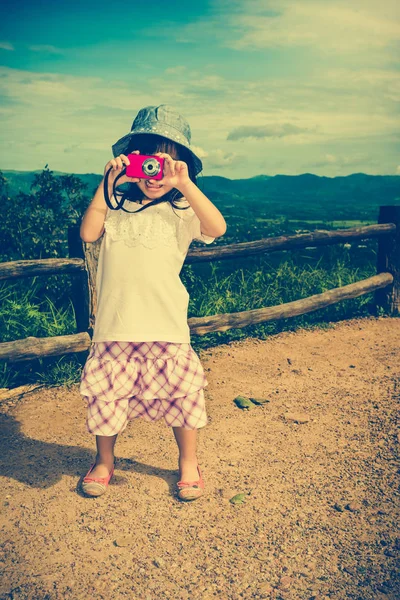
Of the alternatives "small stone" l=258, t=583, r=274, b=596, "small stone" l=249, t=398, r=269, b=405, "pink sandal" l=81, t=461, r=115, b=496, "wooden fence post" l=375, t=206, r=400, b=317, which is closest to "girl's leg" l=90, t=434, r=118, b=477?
"pink sandal" l=81, t=461, r=115, b=496

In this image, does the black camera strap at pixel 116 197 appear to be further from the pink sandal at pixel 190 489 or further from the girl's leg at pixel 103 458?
the pink sandal at pixel 190 489

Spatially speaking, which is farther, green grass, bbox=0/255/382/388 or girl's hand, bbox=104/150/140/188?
green grass, bbox=0/255/382/388

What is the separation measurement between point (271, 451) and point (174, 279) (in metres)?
1.17

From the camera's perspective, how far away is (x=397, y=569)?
2240mm

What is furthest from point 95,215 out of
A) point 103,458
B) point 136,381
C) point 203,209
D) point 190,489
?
point 190,489

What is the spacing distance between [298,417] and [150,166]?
1.91 metres

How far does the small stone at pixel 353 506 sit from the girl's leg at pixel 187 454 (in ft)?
2.32

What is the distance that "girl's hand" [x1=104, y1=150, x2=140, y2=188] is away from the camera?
8.07 feet

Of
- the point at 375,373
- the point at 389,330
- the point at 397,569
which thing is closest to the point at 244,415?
the point at 375,373

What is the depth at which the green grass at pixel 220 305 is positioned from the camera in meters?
4.32

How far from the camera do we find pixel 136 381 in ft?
8.75

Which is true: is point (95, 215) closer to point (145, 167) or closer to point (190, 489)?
point (145, 167)

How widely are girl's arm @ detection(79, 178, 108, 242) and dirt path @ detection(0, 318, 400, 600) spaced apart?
4.06ft

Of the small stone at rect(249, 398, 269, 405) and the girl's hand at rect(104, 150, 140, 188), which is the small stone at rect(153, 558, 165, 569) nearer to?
the girl's hand at rect(104, 150, 140, 188)
